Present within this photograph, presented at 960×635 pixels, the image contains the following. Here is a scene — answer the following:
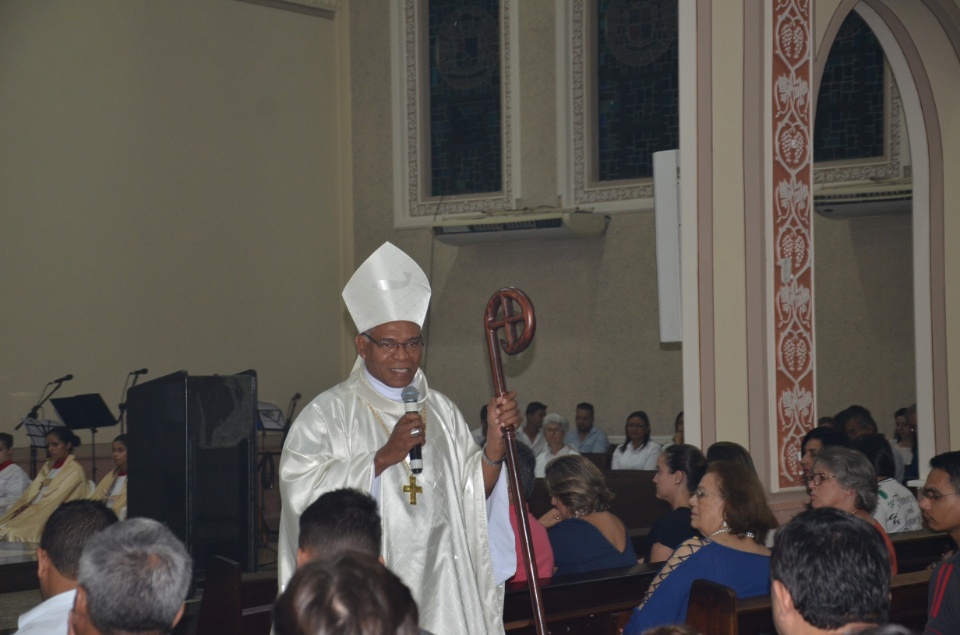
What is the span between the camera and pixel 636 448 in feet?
38.4

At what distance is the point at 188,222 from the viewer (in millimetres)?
13719

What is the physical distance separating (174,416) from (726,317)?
270 centimetres

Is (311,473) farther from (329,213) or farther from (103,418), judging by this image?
(329,213)

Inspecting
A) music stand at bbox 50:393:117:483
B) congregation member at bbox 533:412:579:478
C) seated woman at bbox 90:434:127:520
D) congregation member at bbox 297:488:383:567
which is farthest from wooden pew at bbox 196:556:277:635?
congregation member at bbox 533:412:579:478

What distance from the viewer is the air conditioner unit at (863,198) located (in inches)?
444

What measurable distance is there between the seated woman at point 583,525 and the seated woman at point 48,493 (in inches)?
256

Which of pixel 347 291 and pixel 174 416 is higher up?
pixel 347 291

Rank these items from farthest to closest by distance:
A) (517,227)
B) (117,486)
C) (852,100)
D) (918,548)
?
(517,227) < (852,100) < (117,486) < (918,548)

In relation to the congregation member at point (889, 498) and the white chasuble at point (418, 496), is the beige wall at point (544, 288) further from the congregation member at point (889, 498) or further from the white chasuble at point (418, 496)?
the white chasuble at point (418, 496)

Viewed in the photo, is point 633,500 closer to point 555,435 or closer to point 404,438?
point 555,435

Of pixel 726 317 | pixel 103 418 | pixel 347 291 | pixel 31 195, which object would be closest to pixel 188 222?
pixel 31 195

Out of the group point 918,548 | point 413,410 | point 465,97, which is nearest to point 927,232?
point 918,548

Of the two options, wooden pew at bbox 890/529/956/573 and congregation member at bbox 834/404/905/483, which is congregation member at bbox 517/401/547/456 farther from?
wooden pew at bbox 890/529/956/573

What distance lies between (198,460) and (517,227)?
787cm
